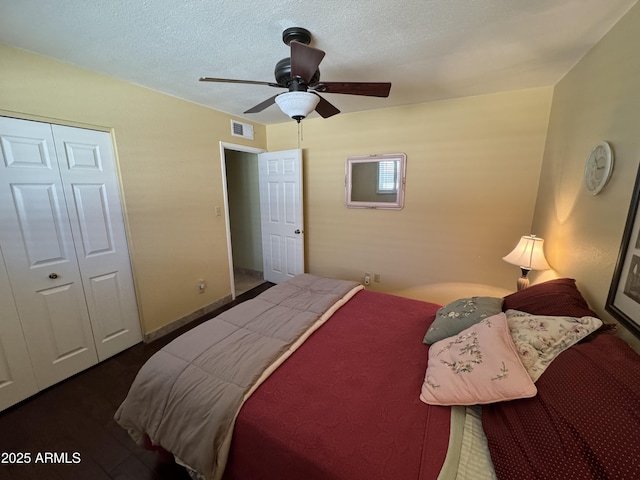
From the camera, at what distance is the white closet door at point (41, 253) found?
64.9 inches

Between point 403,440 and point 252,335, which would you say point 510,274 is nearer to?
point 403,440

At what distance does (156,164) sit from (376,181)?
93.9 inches

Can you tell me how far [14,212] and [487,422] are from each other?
289cm

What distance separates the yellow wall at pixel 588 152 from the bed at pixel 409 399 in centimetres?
30

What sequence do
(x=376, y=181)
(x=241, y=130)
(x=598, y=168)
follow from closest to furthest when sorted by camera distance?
(x=598, y=168), (x=376, y=181), (x=241, y=130)

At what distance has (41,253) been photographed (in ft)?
5.90

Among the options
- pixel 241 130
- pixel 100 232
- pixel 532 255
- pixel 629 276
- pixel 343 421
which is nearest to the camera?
pixel 343 421

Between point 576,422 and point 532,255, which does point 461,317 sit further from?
point 532,255

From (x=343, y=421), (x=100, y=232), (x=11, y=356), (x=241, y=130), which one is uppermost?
(x=241, y=130)

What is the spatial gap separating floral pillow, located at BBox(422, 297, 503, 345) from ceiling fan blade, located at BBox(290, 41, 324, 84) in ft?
5.29

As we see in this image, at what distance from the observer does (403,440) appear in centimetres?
90

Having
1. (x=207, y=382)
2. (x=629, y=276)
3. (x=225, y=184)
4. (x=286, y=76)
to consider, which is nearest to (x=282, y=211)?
(x=225, y=184)

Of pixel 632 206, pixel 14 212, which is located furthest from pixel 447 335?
pixel 14 212

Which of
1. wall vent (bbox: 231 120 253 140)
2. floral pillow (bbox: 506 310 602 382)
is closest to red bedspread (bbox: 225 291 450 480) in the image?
floral pillow (bbox: 506 310 602 382)
